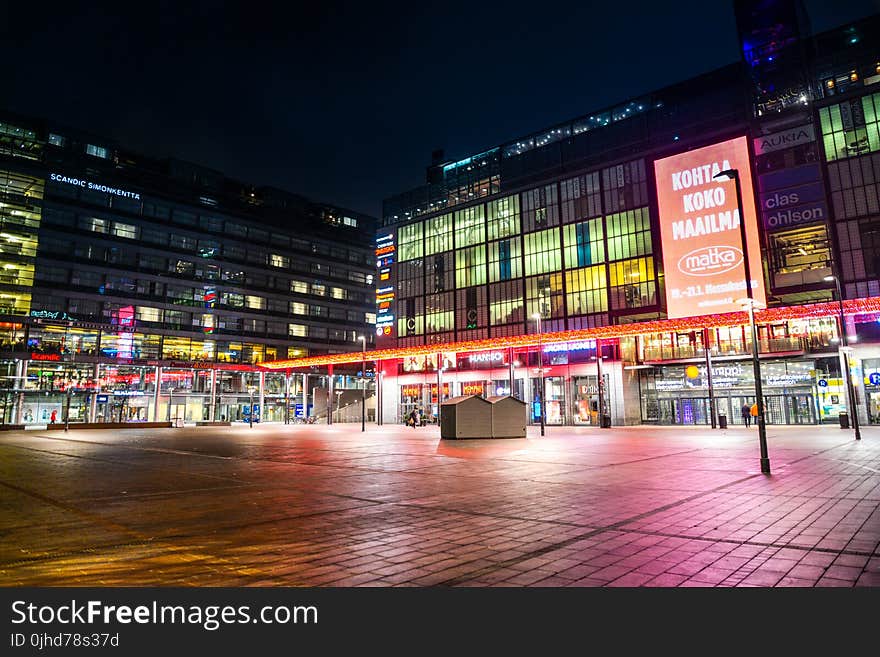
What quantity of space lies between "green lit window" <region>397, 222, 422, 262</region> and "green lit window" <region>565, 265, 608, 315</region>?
24.2m

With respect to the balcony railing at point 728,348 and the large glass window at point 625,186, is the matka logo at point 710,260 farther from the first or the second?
the large glass window at point 625,186

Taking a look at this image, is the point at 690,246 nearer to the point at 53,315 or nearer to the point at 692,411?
the point at 692,411

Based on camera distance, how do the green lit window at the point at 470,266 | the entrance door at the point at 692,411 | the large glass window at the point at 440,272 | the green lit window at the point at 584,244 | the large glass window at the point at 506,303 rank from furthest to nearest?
1. the large glass window at the point at 440,272
2. the green lit window at the point at 470,266
3. the large glass window at the point at 506,303
4. the green lit window at the point at 584,244
5. the entrance door at the point at 692,411

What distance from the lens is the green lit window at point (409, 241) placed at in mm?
76250

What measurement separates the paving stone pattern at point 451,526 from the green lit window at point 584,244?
147 ft

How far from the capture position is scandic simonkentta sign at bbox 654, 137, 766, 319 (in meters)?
45.6

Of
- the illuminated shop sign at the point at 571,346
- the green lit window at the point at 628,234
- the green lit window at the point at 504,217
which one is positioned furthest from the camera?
the green lit window at the point at 504,217

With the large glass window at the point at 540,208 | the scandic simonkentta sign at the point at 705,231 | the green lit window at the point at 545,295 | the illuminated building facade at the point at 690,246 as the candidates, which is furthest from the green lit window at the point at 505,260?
the scandic simonkentta sign at the point at 705,231

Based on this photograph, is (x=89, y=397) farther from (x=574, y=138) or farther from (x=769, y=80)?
(x=769, y=80)

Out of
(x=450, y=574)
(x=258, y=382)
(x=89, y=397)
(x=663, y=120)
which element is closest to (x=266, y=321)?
(x=258, y=382)

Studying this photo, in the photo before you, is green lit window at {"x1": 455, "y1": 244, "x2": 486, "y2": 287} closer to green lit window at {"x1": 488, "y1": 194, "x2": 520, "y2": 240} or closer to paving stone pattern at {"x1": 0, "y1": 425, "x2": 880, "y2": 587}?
green lit window at {"x1": 488, "y1": 194, "x2": 520, "y2": 240}

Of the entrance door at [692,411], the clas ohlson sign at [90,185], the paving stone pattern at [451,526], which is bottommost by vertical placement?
the paving stone pattern at [451,526]

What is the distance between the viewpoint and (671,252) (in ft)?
160

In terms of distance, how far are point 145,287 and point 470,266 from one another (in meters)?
44.4
